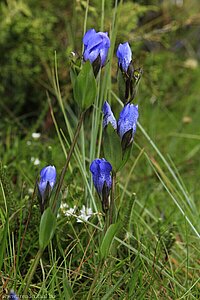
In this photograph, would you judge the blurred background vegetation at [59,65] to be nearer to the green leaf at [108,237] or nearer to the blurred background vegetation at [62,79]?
the blurred background vegetation at [62,79]

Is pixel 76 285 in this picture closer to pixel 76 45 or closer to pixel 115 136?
pixel 115 136

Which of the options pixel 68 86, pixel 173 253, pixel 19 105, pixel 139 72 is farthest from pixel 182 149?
A: pixel 139 72

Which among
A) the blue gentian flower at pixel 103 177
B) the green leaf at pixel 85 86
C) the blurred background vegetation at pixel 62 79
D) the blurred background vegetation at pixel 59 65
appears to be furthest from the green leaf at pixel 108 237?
the blurred background vegetation at pixel 59 65

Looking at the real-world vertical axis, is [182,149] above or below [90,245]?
above

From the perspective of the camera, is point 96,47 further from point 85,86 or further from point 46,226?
point 46,226

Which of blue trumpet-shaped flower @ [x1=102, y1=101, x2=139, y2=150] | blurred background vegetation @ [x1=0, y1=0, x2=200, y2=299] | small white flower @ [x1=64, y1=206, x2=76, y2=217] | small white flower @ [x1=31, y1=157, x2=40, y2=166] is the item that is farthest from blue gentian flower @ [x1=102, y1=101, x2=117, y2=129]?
blurred background vegetation @ [x1=0, y1=0, x2=200, y2=299]

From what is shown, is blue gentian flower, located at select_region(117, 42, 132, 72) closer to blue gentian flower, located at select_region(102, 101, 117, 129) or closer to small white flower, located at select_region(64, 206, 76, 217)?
blue gentian flower, located at select_region(102, 101, 117, 129)
